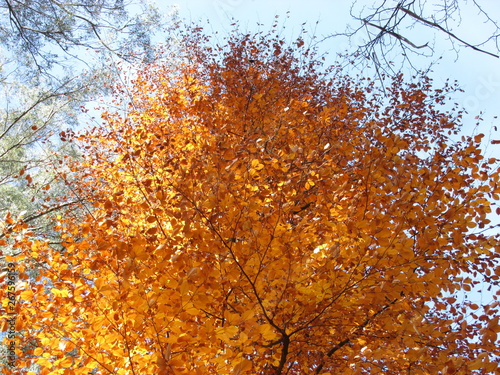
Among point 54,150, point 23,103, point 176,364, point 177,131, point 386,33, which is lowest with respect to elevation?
point 176,364

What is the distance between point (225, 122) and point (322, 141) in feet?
6.41

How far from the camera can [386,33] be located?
363 cm

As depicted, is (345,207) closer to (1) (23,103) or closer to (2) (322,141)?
(2) (322,141)

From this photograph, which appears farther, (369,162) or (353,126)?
(353,126)

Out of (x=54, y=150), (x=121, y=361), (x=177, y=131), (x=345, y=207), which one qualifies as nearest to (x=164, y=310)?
(x=121, y=361)

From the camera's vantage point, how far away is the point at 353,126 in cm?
866

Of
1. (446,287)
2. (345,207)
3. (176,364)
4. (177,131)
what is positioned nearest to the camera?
(176,364)

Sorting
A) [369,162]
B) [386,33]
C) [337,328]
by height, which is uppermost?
[386,33]

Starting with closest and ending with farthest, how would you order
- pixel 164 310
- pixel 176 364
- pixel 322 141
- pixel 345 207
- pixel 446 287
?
1. pixel 176 364
2. pixel 164 310
3. pixel 446 287
4. pixel 345 207
5. pixel 322 141

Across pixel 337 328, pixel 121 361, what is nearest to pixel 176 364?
pixel 121 361

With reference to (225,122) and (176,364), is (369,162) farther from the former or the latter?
(225,122)

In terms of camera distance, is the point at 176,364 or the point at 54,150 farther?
the point at 54,150

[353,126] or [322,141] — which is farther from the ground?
[353,126]

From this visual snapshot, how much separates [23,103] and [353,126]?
32.4 ft
